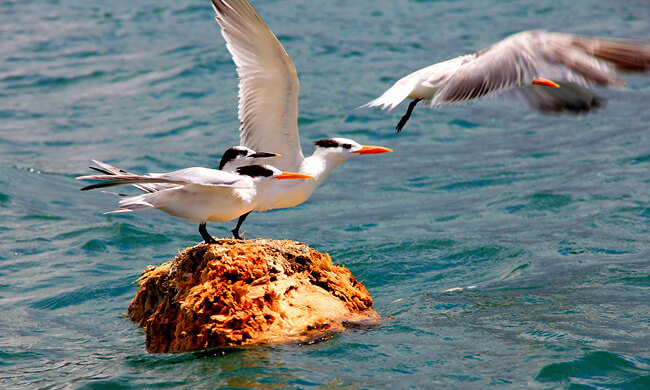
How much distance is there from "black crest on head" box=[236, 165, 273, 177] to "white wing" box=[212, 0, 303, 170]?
1217 millimetres

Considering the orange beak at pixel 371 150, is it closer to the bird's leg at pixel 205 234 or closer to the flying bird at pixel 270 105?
the flying bird at pixel 270 105

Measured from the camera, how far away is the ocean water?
646 centimetres

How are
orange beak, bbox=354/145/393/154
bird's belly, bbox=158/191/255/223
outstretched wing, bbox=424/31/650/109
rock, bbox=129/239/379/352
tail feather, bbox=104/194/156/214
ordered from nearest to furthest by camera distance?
tail feather, bbox=104/194/156/214, rock, bbox=129/239/379/352, bird's belly, bbox=158/191/255/223, outstretched wing, bbox=424/31/650/109, orange beak, bbox=354/145/393/154

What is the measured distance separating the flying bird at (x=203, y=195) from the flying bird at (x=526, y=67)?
1345 millimetres

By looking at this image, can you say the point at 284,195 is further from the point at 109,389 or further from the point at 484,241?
the point at 484,241

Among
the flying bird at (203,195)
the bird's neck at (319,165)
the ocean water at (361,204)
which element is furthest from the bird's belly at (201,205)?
the bird's neck at (319,165)

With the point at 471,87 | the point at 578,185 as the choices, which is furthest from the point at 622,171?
the point at 471,87

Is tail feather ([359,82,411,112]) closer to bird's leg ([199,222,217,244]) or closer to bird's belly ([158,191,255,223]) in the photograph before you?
bird's belly ([158,191,255,223])

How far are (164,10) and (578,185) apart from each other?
46.2 ft

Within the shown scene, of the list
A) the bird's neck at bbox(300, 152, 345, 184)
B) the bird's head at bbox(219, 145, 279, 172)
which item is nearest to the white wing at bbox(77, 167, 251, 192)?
the bird's head at bbox(219, 145, 279, 172)

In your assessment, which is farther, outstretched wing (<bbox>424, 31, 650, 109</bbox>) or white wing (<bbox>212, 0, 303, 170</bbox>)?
white wing (<bbox>212, 0, 303, 170</bbox>)

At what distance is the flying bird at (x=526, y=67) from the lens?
666 cm

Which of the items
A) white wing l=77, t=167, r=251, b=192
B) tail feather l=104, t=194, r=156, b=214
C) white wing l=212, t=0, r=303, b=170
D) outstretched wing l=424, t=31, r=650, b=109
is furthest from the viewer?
white wing l=212, t=0, r=303, b=170

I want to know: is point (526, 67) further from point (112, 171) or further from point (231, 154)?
point (112, 171)
